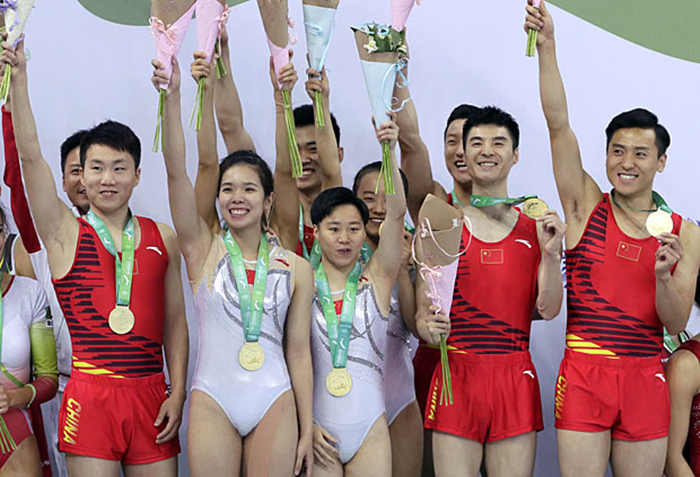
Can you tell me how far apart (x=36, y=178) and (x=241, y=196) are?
709 millimetres

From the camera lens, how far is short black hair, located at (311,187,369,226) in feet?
11.5

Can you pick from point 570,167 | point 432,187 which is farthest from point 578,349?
point 432,187

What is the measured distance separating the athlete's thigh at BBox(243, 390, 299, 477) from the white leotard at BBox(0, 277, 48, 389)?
2.90ft

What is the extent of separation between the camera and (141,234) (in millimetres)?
3391

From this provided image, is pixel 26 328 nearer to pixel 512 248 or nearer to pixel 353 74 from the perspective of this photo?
pixel 512 248

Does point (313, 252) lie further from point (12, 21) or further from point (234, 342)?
point (12, 21)

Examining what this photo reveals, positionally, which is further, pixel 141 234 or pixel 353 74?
pixel 353 74

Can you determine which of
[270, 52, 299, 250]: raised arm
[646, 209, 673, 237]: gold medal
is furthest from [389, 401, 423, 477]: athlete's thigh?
[646, 209, 673, 237]: gold medal

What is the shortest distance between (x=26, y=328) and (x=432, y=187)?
1.79 meters

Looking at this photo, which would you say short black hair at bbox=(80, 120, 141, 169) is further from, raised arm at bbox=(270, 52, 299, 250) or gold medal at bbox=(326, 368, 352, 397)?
gold medal at bbox=(326, 368, 352, 397)

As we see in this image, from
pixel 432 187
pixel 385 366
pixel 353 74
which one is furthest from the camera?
pixel 353 74

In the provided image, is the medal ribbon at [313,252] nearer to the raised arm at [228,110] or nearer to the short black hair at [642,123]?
the raised arm at [228,110]

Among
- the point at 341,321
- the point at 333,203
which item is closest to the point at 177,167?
the point at 333,203

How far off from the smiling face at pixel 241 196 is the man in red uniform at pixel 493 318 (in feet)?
2.23
